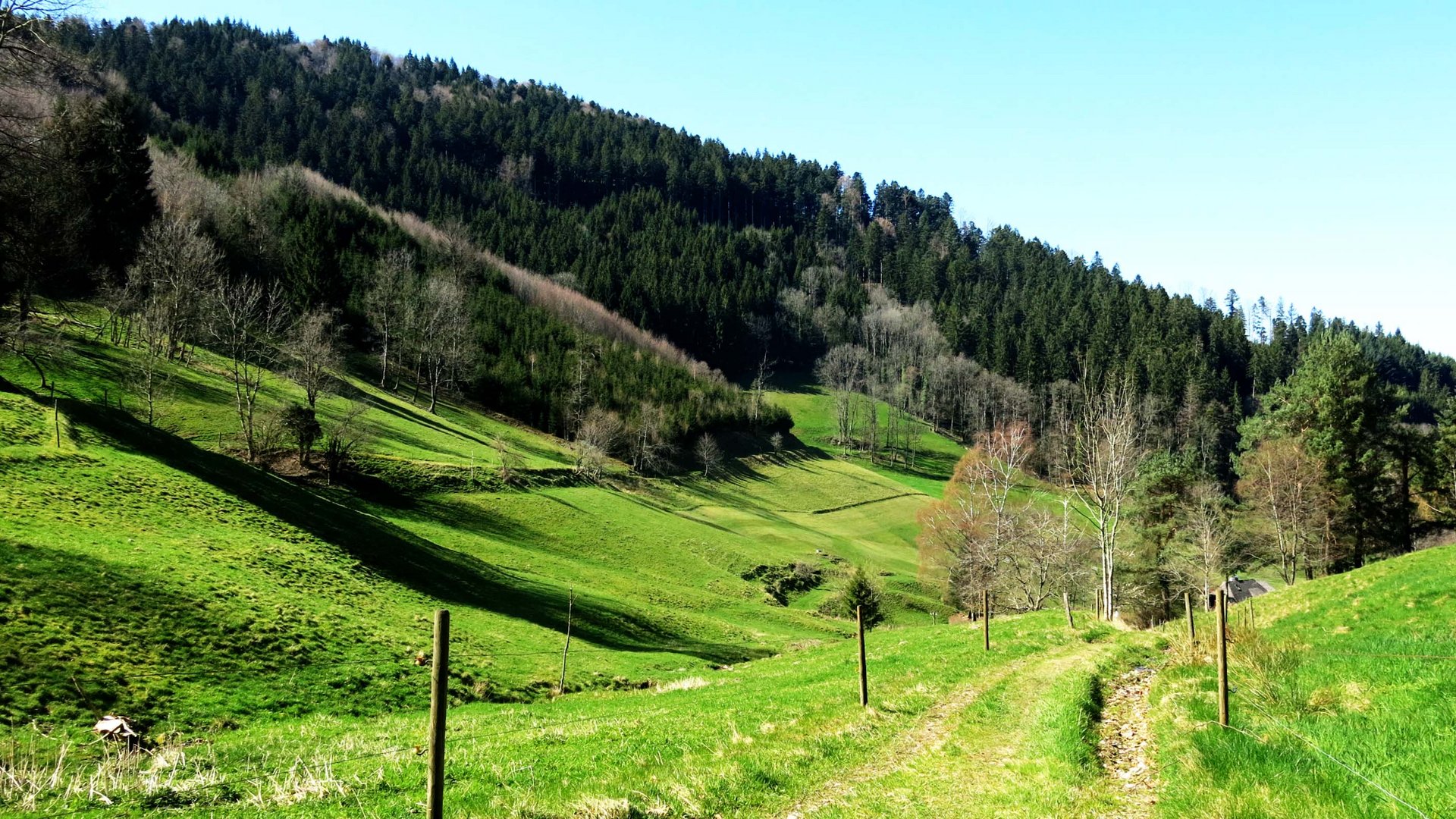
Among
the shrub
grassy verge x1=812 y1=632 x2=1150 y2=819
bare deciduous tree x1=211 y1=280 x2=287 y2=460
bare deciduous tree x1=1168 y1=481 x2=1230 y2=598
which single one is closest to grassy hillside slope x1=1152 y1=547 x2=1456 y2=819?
grassy verge x1=812 y1=632 x2=1150 y2=819

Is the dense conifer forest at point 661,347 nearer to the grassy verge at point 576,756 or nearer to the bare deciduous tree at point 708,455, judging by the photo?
the bare deciduous tree at point 708,455

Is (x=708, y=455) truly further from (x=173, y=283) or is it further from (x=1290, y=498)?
(x=1290, y=498)

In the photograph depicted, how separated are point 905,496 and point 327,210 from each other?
11562 cm

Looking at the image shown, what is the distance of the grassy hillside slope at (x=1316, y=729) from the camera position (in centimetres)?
711

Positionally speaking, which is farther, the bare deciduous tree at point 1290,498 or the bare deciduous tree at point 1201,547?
the bare deciduous tree at point 1290,498

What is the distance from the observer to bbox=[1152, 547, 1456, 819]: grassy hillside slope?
7.11m

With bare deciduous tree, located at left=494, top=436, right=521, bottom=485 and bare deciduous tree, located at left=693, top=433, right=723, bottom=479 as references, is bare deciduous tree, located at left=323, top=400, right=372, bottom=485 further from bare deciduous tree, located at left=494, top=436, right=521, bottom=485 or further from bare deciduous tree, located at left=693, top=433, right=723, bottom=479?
bare deciduous tree, located at left=693, top=433, right=723, bottom=479

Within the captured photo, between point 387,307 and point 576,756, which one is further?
point 387,307

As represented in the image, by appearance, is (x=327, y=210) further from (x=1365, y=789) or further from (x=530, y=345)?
(x=1365, y=789)

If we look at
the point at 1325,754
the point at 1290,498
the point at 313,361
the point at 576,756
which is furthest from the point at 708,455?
the point at 1325,754

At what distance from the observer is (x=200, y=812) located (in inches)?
356

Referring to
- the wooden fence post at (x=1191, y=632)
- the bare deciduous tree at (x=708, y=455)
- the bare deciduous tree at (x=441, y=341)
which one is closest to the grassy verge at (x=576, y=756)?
the wooden fence post at (x=1191, y=632)

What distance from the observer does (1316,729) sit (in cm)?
893

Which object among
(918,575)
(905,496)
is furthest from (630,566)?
(905,496)
